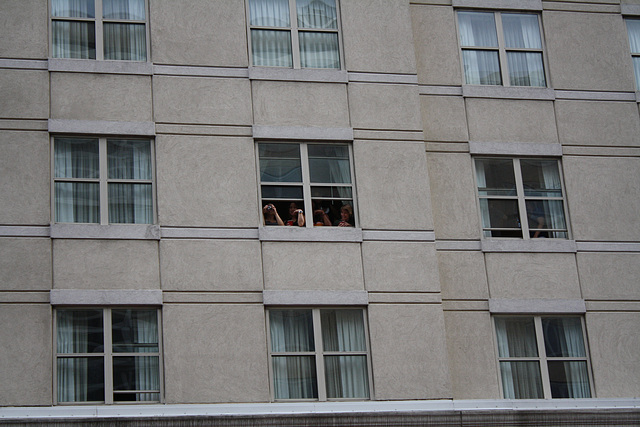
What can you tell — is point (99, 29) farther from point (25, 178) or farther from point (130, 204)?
point (130, 204)

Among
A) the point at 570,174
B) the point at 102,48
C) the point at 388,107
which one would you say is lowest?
the point at 570,174

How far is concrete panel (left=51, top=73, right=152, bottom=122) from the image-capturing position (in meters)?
18.7

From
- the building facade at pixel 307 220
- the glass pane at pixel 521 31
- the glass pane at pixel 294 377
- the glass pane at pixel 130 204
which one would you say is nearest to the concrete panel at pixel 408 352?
the building facade at pixel 307 220

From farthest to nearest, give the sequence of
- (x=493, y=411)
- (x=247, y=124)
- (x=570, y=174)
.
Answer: (x=570, y=174) → (x=247, y=124) → (x=493, y=411)

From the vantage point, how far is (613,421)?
60.1ft

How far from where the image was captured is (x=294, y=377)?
1825 centimetres

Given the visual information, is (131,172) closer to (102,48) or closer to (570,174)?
(102,48)

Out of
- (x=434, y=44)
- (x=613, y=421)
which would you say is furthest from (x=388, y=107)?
(x=613, y=421)

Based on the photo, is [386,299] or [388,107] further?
[388,107]

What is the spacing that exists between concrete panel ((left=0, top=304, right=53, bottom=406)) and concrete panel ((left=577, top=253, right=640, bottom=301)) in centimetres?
995

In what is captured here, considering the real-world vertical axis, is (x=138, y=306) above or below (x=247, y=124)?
below

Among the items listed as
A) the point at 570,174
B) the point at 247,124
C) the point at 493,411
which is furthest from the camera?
the point at 570,174

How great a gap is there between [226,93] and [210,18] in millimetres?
1546

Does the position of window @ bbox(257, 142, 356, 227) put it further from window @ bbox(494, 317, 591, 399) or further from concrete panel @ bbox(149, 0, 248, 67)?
window @ bbox(494, 317, 591, 399)
